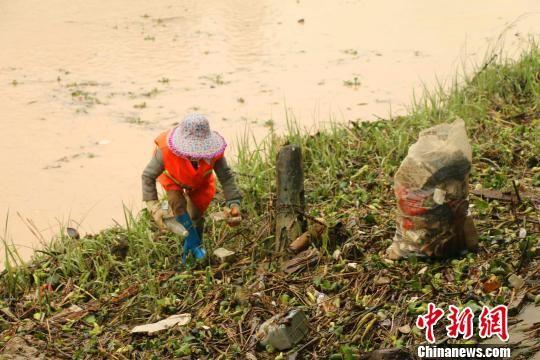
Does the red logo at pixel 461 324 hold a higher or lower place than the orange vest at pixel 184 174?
lower

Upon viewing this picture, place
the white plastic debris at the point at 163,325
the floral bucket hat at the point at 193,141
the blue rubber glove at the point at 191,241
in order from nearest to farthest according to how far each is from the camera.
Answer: the white plastic debris at the point at 163,325, the floral bucket hat at the point at 193,141, the blue rubber glove at the point at 191,241

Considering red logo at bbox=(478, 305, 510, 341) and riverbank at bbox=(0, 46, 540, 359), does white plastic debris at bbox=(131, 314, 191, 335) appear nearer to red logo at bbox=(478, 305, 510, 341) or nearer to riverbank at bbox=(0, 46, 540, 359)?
riverbank at bbox=(0, 46, 540, 359)

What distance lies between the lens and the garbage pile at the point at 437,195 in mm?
2902

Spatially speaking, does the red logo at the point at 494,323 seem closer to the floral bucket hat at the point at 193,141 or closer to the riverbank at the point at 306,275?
the riverbank at the point at 306,275

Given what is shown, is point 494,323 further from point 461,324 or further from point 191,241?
point 191,241

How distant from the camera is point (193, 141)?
10.5ft

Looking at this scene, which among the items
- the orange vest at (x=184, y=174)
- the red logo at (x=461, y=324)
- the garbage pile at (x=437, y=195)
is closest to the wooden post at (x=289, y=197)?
the orange vest at (x=184, y=174)

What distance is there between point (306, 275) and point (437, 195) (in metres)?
0.71

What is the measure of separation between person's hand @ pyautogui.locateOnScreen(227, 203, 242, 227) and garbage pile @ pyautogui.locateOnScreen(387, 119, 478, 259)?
2.40 ft

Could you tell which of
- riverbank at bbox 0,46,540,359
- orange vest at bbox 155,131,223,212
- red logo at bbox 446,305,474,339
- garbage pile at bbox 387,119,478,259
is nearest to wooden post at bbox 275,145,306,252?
riverbank at bbox 0,46,540,359

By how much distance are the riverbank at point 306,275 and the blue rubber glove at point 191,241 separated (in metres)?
0.09

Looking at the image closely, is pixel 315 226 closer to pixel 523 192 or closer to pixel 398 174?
pixel 398 174

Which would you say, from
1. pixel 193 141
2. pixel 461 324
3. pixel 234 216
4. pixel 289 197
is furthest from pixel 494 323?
pixel 193 141

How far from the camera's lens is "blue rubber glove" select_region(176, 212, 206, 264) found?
3414 millimetres
